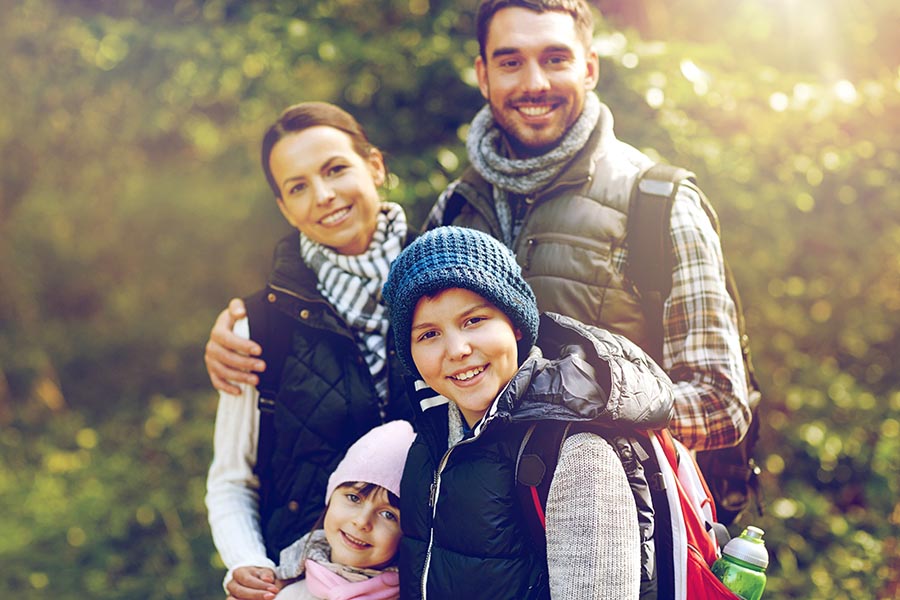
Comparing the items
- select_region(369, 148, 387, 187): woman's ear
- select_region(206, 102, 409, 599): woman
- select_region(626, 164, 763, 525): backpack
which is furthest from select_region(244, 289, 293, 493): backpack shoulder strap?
select_region(626, 164, 763, 525): backpack

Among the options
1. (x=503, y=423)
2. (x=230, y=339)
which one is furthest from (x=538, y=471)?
(x=230, y=339)

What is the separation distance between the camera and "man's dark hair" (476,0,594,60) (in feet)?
8.14

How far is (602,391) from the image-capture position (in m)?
1.78

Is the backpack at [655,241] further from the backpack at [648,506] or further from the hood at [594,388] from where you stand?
the backpack at [648,506]

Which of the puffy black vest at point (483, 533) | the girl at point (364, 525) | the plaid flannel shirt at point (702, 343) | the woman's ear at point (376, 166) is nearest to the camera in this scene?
the puffy black vest at point (483, 533)

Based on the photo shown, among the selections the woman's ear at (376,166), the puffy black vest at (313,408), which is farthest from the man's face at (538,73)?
the puffy black vest at (313,408)

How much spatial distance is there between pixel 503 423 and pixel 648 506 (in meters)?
0.35

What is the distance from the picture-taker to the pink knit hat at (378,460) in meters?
2.16

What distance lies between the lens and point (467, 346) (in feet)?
6.15

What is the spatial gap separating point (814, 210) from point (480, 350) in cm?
346

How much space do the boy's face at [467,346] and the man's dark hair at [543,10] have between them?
3.46ft

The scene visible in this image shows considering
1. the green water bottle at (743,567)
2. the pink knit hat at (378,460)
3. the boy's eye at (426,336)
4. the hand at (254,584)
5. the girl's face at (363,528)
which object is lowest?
the hand at (254,584)

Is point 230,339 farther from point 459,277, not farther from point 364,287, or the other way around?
point 459,277

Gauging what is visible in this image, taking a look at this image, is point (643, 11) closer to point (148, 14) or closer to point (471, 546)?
point (148, 14)
